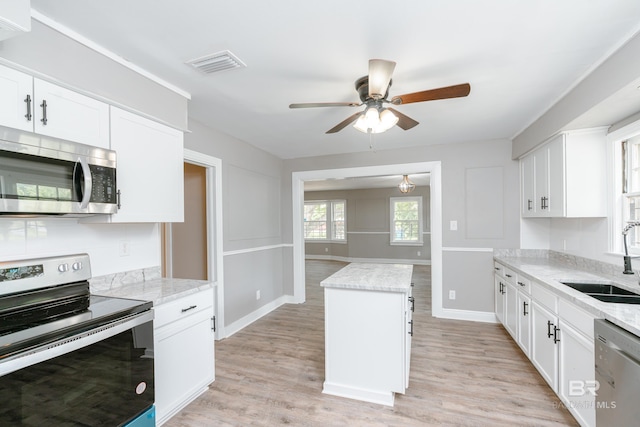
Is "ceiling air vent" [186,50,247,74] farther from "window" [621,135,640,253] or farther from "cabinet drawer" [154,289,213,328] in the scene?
"window" [621,135,640,253]

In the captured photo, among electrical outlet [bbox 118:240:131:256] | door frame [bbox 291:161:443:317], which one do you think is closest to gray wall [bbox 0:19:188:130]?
electrical outlet [bbox 118:240:131:256]

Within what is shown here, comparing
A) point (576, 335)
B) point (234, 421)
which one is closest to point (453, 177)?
point (576, 335)

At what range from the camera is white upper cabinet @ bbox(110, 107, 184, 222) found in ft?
6.57

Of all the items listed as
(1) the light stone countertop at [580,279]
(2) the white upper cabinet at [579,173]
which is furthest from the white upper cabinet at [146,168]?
(2) the white upper cabinet at [579,173]

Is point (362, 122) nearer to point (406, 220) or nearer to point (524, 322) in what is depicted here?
point (524, 322)

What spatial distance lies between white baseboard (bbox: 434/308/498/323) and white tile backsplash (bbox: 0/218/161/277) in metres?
3.63

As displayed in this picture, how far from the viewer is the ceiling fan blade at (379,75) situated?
1.65 m

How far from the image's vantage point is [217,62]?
202 centimetres

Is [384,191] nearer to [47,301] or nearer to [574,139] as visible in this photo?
[574,139]

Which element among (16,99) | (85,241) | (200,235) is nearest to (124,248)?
(85,241)

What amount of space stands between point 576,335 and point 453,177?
2575 mm

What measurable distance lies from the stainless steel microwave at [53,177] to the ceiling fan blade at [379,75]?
5.46 ft

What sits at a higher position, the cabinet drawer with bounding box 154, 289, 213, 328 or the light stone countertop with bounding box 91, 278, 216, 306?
the light stone countertop with bounding box 91, 278, 216, 306

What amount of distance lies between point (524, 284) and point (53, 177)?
3669 millimetres
